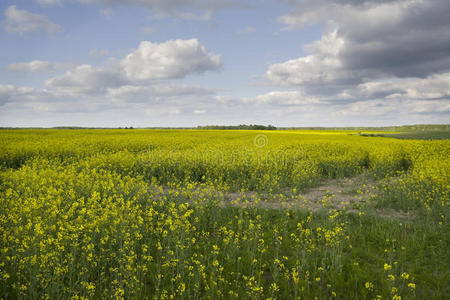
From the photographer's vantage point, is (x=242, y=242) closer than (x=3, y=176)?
Yes

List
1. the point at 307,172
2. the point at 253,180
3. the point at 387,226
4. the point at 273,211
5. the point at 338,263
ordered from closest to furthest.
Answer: the point at 338,263 < the point at 387,226 < the point at 273,211 < the point at 253,180 < the point at 307,172

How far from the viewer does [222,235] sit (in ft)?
25.3

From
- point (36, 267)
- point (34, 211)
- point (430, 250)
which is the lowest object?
point (430, 250)

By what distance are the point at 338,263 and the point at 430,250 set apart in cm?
288

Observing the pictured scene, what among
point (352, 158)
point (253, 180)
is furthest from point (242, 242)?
point (352, 158)

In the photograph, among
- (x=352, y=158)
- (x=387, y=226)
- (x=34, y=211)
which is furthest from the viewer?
(x=352, y=158)

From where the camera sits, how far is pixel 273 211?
957cm

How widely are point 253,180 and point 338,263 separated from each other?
24.6 feet

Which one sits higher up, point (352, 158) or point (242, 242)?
point (352, 158)

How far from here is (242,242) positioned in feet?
23.1

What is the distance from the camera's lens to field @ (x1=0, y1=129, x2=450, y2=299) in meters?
5.11

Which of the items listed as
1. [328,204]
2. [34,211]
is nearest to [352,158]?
[328,204]

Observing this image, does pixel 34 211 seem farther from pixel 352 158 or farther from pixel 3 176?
pixel 352 158

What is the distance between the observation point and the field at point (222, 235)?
511 cm
